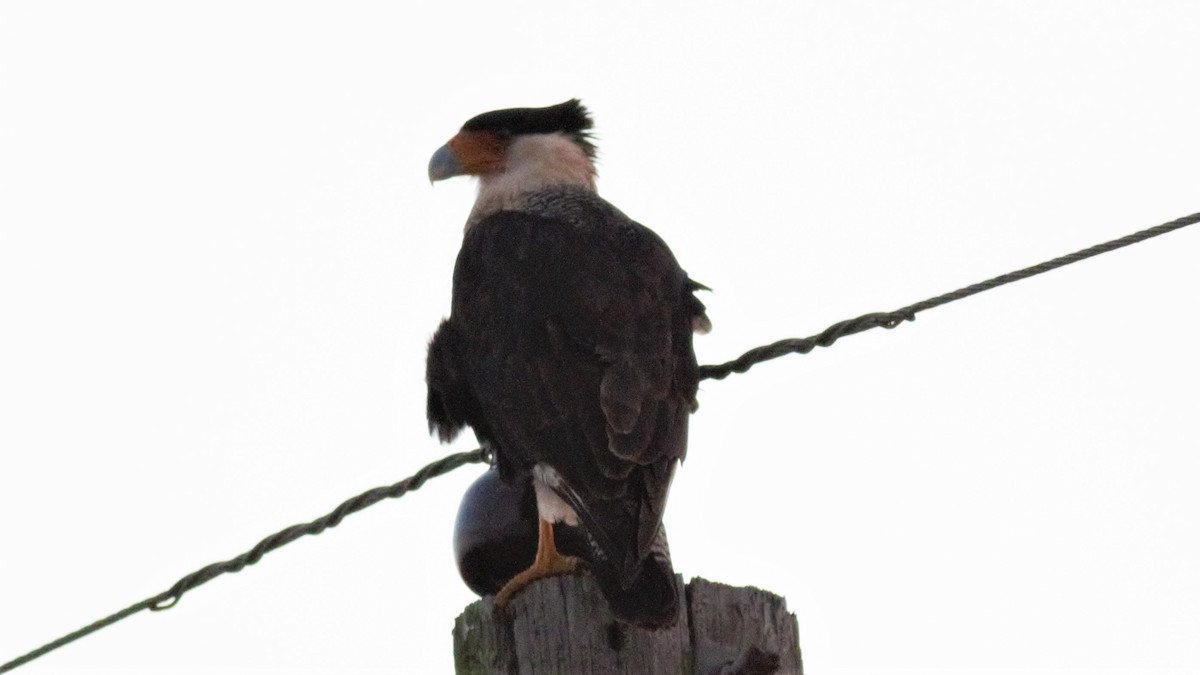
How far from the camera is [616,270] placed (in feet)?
16.3

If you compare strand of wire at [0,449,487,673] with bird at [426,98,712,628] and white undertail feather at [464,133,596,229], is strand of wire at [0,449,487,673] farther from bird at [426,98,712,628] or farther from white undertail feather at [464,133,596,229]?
white undertail feather at [464,133,596,229]

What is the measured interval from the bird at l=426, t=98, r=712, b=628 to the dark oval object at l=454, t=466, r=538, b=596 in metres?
0.05

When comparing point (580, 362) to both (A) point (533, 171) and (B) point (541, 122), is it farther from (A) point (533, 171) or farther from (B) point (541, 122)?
(B) point (541, 122)

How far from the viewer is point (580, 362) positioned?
4.59m

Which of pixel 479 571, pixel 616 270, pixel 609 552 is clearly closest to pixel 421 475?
pixel 479 571

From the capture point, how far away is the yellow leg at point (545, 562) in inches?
148

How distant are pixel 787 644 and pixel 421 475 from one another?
3.80 ft

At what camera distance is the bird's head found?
246 inches

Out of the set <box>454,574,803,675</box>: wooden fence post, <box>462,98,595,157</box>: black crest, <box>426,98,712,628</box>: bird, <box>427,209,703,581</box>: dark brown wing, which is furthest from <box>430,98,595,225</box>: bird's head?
<box>454,574,803,675</box>: wooden fence post

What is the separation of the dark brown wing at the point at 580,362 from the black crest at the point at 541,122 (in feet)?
3.42

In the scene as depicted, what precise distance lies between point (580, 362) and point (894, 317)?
840mm

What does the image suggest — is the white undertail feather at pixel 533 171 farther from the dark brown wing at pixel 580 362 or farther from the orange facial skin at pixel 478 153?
the dark brown wing at pixel 580 362

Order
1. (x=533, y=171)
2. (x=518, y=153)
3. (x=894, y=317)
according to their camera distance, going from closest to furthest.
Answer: (x=894, y=317) < (x=533, y=171) < (x=518, y=153)

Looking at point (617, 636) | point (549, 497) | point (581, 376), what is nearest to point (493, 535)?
point (549, 497)
